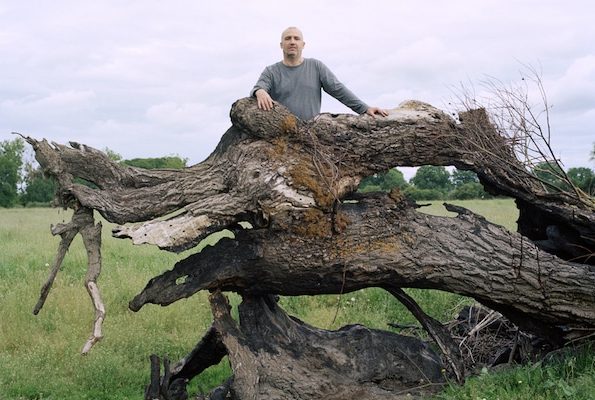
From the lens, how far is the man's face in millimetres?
7648

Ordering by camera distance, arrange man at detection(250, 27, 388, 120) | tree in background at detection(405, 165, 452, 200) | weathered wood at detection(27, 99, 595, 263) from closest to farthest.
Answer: weathered wood at detection(27, 99, 595, 263) < man at detection(250, 27, 388, 120) < tree in background at detection(405, 165, 452, 200)

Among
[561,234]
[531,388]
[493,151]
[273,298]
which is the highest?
[493,151]

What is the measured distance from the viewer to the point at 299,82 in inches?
305

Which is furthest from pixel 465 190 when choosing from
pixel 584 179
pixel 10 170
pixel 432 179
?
pixel 10 170

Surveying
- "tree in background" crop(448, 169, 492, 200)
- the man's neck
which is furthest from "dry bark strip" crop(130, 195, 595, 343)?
"tree in background" crop(448, 169, 492, 200)

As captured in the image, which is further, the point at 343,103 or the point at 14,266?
the point at 14,266

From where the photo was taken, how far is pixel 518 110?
7719 mm

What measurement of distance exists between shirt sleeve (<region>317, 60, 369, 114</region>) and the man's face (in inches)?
11.8

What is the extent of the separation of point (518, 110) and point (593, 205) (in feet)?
4.59

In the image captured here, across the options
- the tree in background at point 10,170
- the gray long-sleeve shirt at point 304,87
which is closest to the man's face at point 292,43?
the gray long-sleeve shirt at point 304,87

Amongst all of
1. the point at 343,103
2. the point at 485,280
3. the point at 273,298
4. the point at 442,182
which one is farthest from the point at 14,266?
the point at 442,182

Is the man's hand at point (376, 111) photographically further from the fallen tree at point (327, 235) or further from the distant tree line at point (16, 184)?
the distant tree line at point (16, 184)

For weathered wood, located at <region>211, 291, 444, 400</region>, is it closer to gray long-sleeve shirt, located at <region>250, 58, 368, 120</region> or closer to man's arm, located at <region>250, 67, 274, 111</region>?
man's arm, located at <region>250, 67, 274, 111</region>

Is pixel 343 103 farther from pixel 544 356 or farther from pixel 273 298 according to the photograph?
pixel 544 356
